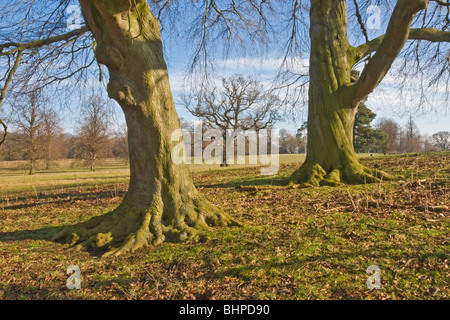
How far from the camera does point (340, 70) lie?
828 centimetres

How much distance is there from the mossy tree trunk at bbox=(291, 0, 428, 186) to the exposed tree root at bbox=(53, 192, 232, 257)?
394 centimetres

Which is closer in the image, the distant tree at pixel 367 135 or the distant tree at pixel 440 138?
the distant tree at pixel 367 135

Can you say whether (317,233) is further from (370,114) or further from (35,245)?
(370,114)

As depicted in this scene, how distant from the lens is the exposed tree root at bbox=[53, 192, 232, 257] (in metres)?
4.50

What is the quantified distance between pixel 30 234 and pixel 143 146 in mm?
3043

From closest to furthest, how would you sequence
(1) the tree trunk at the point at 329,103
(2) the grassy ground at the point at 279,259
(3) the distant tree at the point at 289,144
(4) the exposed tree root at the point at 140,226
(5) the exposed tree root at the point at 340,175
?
(2) the grassy ground at the point at 279,259, (4) the exposed tree root at the point at 140,226, (5) the exposed tree root at the point at 340,175, (1) the tree trunk at the point at 329,103, (3) the distant tree at the point at 289,144

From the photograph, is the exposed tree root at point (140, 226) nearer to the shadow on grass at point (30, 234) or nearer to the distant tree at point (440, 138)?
the shadow on grass at point (30, 234)

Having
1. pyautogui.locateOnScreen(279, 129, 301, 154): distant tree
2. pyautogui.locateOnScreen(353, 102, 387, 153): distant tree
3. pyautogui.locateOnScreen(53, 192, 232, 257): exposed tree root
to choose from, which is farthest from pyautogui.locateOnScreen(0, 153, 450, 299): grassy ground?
pyautogui.locateOnScreen(279, 129, 301, 154): distant tree

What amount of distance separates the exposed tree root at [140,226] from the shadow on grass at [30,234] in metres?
0.58

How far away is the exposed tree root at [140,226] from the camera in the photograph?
14.8 feet

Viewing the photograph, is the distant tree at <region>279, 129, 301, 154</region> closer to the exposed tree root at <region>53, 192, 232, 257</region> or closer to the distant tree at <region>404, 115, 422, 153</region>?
the distant tree at <region>404, 115, 422, 153</region>

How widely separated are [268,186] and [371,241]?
4.49m

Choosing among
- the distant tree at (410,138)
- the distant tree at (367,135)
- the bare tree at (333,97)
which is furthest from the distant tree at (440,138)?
the bare tree at (333,97)
